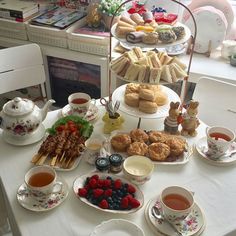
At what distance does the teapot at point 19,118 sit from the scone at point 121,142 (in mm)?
291

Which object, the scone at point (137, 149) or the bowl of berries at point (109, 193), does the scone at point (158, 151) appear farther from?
the bowl of berries at point (109, 193)

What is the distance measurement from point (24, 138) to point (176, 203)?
0.61 m

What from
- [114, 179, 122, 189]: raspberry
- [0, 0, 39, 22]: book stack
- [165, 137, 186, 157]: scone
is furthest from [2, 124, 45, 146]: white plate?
[0, 0, 39, 22]: book stack

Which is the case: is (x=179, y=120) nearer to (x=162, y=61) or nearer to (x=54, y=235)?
(x=162, y=61)

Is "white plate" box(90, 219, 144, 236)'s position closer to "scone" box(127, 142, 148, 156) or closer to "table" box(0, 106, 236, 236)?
"table" box(0, 106, 236, 236)

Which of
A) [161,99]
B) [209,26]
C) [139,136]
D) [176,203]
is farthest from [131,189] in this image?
[209,26]

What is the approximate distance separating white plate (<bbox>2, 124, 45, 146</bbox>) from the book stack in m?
0.97

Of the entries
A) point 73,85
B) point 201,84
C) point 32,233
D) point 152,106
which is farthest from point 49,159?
point 73,85

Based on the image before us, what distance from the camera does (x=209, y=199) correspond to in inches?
39.8

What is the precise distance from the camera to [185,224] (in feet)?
3.04

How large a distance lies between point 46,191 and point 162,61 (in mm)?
698

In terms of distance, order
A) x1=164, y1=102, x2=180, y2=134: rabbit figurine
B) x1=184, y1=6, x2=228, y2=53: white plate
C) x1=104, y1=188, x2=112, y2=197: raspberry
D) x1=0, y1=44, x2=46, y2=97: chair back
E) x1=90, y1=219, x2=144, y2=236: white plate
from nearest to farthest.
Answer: x1=90, y1=219, x2=144, y2=236: white plate < x1=104, y1=188, x2=112, y2=197: raspberry < x1=164, y1=102, x2=180, y2=134: rabbit figurine < x1=0, y1=44, x2=46, y2=97: chair back < x1=184, y1=6, x2=228, y2=53: white plate

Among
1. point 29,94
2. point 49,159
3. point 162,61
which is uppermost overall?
point 162,61

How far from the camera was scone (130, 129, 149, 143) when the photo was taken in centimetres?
120
